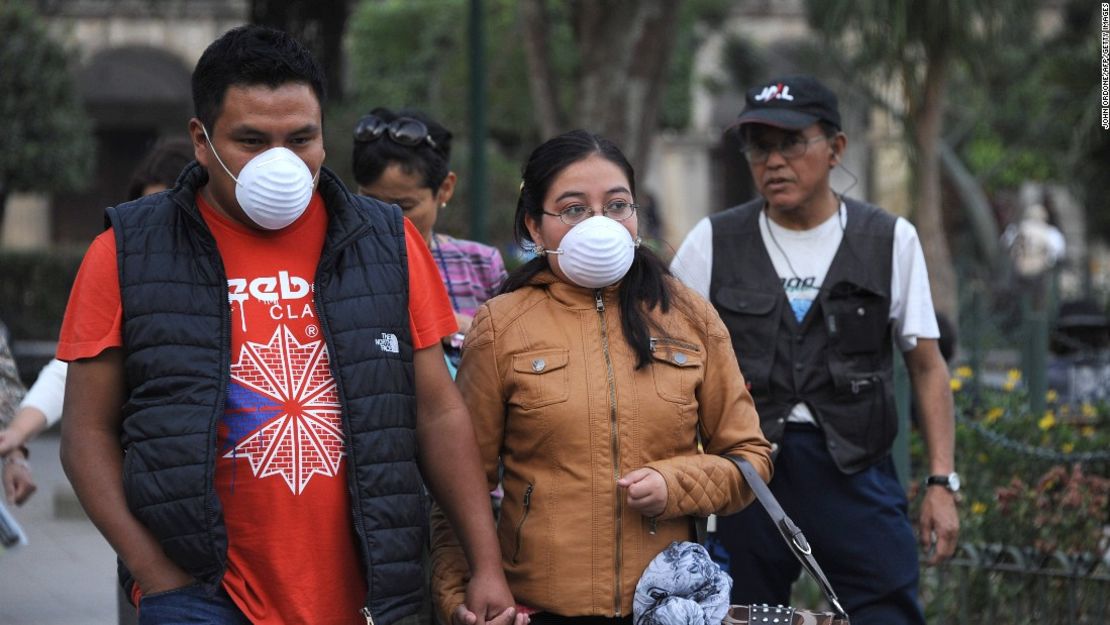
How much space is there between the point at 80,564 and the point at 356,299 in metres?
5.43

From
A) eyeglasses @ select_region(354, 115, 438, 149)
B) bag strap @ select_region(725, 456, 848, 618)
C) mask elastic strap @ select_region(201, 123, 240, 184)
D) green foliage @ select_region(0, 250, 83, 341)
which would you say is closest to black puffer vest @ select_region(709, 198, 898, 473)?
bag strap @ select_region(725, 456, 848, 618)

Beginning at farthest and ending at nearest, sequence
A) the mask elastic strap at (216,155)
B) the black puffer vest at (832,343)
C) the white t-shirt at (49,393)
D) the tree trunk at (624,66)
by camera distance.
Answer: the tree trunk at (624,66) → the black puffer vest at (832,343) → the white t-shirt at (49,393) → the mask elastic strap at (216,155)

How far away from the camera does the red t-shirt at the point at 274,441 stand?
2.91 meters

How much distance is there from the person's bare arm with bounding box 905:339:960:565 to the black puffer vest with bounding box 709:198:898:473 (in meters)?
0.12

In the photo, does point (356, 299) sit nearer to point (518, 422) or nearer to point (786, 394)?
point (518, 422)

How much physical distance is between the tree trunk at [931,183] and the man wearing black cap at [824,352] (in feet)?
29.2

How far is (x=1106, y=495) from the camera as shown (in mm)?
5980

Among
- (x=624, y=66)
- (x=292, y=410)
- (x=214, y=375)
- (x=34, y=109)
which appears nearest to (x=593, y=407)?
(x=292, y=410)

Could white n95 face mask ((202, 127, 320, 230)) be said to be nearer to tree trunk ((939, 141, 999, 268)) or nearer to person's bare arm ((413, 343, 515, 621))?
person's bare arm ((413, 343, 515, 621))

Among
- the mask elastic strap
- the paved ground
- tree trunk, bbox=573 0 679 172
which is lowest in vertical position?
the paved ground

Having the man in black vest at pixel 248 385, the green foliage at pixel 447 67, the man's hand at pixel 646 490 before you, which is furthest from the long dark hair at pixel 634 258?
the green foliage at pixel 447 67

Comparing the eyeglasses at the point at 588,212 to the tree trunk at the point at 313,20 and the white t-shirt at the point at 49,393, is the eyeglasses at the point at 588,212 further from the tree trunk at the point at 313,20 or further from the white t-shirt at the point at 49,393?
the tree trunk at the point at 313,20

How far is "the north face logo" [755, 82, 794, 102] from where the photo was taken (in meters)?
4.42

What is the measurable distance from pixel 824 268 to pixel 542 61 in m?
7.71
